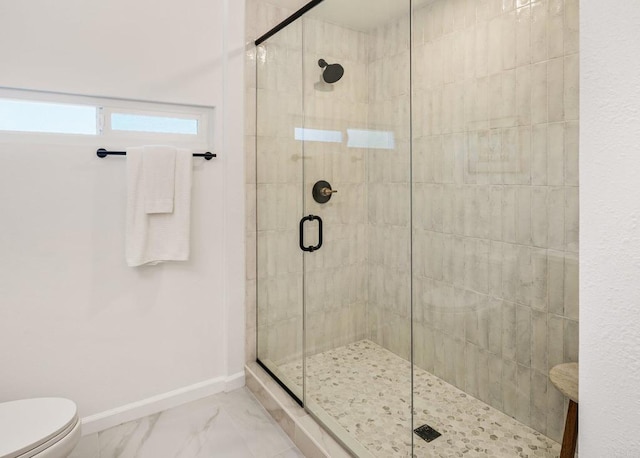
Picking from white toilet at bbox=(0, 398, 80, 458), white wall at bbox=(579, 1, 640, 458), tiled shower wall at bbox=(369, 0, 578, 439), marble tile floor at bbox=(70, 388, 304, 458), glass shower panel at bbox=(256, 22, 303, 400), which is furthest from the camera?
glass shower panel at bbox=(256, 22, 303, 400)

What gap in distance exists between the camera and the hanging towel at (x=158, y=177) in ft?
6.44

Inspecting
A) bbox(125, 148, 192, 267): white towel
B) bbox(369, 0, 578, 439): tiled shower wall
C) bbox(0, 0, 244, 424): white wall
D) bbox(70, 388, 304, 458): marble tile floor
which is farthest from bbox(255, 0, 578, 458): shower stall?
bbox(125, 148, 192, 267): white towel

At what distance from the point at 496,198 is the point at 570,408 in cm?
88

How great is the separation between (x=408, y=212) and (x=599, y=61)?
1221mm

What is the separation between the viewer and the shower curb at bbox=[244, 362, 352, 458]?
5.57 ft

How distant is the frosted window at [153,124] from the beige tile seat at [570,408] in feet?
7.16

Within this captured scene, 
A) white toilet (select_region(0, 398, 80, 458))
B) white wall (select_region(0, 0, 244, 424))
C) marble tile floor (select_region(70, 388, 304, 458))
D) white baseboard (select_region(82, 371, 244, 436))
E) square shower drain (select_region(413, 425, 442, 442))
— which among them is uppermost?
white wall (select_region(0, 0, 244, 424))

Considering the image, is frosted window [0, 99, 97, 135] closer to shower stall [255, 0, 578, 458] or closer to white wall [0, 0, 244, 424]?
white wall [0, 0, 244, 424]

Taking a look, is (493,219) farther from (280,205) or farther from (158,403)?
(158,403)

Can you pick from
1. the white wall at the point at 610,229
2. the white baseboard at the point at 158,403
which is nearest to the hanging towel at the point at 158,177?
the white baseboard at the point at 158,403

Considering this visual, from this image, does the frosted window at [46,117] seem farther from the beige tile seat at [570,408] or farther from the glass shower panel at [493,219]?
the beige tile seat at [570,408]

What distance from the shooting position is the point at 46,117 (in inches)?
71.7

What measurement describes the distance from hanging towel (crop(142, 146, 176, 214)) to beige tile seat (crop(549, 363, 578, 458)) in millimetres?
1950

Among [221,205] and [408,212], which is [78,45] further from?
[408,212]
